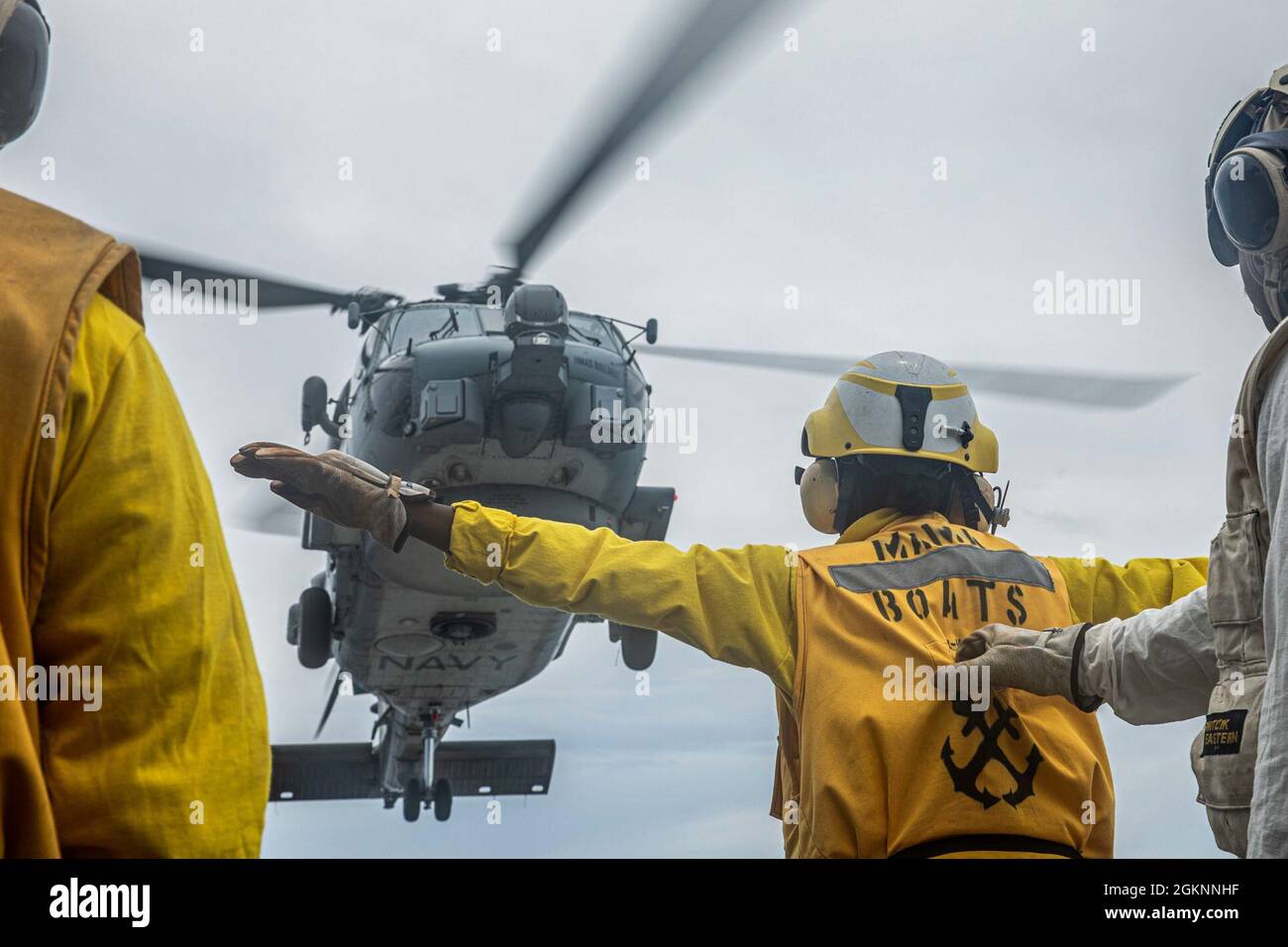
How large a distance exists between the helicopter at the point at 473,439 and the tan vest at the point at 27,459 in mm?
5743

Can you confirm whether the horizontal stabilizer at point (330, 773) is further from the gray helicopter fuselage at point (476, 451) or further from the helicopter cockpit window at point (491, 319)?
the helicopter cockpit window at point (491, 319)

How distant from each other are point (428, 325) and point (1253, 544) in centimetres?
860

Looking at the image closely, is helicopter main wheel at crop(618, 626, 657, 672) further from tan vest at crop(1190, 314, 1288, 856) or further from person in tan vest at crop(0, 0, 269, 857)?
person in tan vest at crop(0, 0, 269, 857)

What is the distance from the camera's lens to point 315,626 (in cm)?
1195

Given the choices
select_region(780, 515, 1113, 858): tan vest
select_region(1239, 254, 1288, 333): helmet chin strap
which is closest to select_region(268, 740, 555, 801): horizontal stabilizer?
select_region(780, 515, 1113, 858): tan vest

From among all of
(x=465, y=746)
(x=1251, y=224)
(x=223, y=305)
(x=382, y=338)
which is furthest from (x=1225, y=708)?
(x=465, y=746)

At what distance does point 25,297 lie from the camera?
5.96 ft

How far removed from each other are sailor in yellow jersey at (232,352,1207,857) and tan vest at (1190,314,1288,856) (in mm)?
1134

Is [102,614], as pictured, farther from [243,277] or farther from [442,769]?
[442,769]

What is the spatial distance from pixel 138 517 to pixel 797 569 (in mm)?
2449

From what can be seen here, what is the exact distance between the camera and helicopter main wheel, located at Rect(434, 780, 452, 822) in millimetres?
15812

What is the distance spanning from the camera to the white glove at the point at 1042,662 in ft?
11.6
